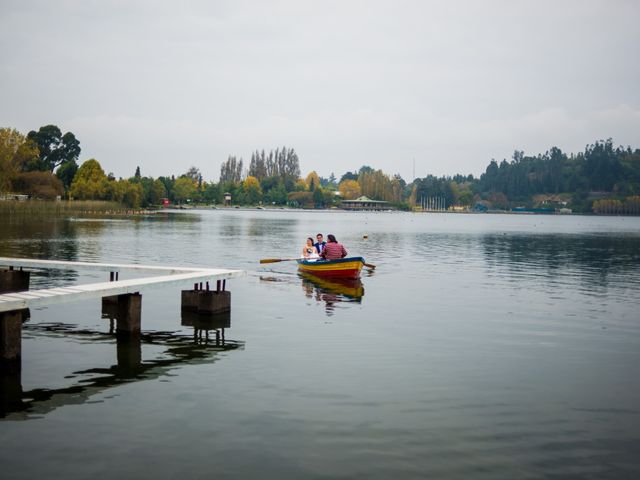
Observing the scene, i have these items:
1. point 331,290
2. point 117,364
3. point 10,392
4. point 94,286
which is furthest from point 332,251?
point 10,392

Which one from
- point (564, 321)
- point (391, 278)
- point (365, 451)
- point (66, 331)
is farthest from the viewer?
point (391, 278)

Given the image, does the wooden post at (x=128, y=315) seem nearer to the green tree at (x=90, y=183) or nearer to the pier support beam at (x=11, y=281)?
the pier support beam at (x=11, y=281)

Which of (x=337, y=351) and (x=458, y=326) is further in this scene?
(x=458, y=326)

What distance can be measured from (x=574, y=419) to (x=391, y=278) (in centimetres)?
2642

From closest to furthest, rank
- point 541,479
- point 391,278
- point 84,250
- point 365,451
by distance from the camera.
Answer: point 541,479, point 365,451, point 391,278, point 84,250

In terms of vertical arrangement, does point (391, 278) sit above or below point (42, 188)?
below

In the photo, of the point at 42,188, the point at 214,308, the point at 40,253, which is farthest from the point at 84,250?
the point at 42,188

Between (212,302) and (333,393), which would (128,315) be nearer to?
(212,302)

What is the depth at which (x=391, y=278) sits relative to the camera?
128ft

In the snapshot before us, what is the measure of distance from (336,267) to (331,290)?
2.93m

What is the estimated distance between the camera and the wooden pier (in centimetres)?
1546

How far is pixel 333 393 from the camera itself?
1416 cm

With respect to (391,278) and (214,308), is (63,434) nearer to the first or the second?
(214,308)

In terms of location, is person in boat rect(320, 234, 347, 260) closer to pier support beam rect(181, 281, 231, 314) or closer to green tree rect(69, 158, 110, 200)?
pier support beam rect(181, 281, 231, 314)
